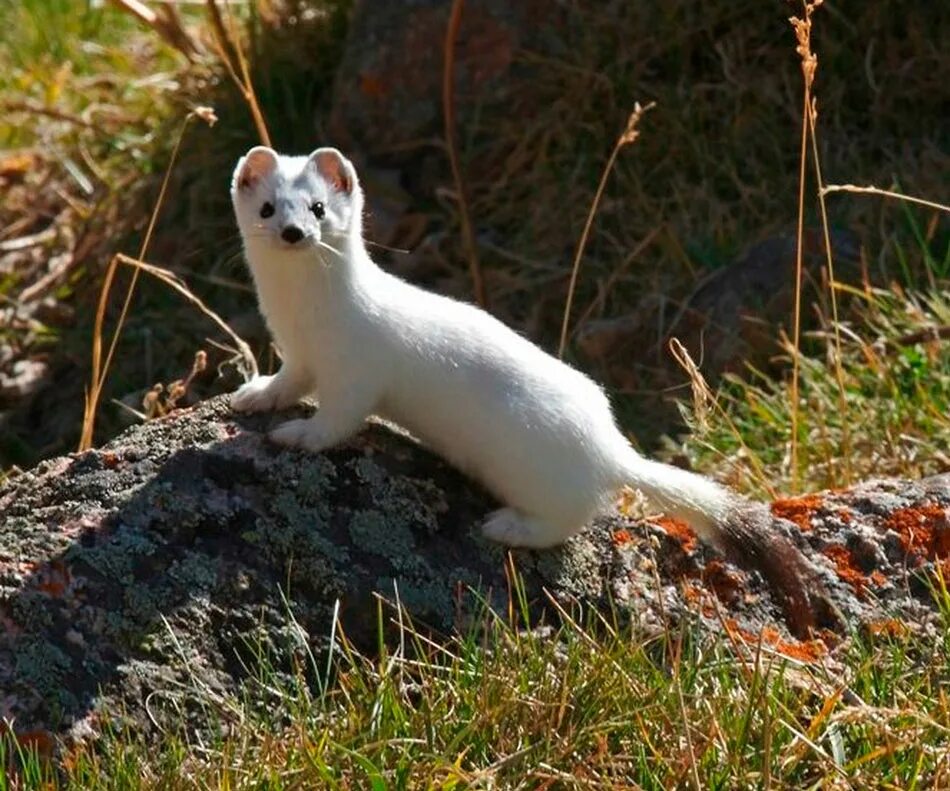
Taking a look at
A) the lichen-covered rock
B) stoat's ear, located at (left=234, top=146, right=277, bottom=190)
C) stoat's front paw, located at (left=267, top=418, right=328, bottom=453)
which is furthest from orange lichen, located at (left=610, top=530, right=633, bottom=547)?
stoat's ear, located at (left=234, top=146, right=277, bottom=190)

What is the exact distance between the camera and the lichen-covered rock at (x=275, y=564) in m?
3.13

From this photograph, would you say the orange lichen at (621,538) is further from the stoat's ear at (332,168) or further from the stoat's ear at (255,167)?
the stoat's ear at (255,167)

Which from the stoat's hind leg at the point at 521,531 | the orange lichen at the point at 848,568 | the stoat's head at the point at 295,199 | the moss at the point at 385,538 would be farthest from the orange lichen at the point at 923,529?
the stoat's head at the point at 295,199

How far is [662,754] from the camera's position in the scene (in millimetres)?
2941

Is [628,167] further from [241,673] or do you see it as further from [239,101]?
[241,673]

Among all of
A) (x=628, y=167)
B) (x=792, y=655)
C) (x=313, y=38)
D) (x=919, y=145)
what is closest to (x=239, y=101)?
(x=313, y=38)

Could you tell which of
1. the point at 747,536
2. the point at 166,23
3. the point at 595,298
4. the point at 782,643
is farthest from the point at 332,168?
the point at 166,23

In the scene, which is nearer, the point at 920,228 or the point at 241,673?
the point at 241,673

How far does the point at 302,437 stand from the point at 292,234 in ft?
1.28

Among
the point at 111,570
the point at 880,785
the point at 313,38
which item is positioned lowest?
the point at 880,785

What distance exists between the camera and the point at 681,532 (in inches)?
145

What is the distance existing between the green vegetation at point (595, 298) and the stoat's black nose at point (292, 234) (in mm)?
780

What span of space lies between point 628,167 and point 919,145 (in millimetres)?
1001

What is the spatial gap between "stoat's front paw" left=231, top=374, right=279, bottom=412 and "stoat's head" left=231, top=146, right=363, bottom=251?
0.95ft
